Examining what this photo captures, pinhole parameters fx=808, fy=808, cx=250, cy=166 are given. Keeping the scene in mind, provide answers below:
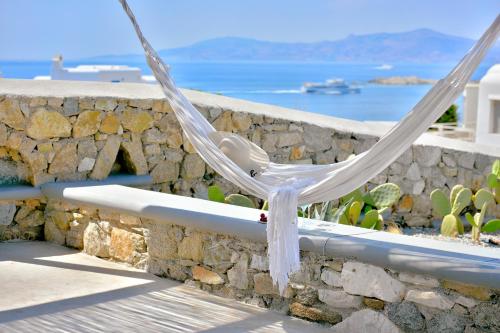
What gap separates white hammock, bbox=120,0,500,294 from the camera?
10.5 ft

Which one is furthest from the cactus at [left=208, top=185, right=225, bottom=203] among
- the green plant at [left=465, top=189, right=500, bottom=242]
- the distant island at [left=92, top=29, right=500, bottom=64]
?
the distant island at [left=92, top=29, right=500, bottom=64]

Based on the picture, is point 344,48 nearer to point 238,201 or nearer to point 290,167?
point 238,201

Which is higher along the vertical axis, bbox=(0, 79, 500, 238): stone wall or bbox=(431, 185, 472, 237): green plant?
bbox=(0, 79, 500, 238): stone wall

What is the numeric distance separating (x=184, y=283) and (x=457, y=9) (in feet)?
387

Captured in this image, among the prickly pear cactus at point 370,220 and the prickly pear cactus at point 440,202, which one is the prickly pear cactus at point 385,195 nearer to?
the prickly pear cactus at point 440,202

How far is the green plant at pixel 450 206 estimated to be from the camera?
18.4 ft

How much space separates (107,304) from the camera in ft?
12.4

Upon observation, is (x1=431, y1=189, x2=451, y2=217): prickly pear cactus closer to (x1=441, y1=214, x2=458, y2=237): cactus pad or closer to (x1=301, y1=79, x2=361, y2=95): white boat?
(x1=441, y1=214, x2=458, y2=237): cactus pad

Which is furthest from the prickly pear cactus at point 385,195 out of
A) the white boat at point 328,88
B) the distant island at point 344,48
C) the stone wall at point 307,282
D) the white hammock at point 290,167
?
the distant island at point 344,48

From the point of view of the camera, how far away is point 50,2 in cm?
6569

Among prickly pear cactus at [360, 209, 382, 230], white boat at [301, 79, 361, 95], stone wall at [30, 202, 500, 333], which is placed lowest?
stone wall at [30, 202, 500, 333]

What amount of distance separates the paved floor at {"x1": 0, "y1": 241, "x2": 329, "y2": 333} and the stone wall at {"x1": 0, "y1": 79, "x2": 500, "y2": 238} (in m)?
0.71

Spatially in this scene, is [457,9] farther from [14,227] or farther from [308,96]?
[14,227]

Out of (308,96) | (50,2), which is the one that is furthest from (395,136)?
(50,2)
